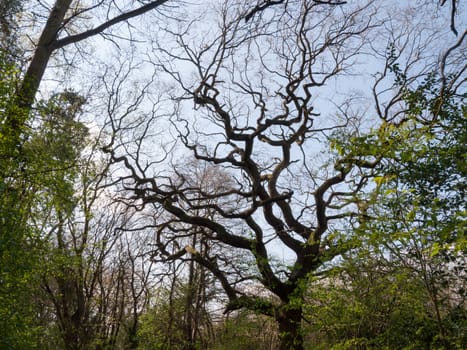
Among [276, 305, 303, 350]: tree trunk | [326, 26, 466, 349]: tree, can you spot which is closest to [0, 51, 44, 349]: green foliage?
[326, 26, 466, 349]: tree

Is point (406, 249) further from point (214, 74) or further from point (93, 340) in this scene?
point (93, 340)

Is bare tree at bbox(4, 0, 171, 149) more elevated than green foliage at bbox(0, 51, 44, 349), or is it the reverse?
bare tree at bbox(4, 0, 171, 149)

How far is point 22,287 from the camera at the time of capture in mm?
4922

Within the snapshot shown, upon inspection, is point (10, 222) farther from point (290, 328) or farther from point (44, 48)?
point (290, 328)

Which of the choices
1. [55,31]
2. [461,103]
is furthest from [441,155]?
[55,31]

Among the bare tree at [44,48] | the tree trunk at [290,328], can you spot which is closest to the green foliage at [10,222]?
the bare tree at [44,48]

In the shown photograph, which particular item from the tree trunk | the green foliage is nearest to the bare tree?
the green foliage

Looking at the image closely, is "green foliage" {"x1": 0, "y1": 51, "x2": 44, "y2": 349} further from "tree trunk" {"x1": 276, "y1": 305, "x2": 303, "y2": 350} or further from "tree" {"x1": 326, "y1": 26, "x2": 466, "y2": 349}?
"tree trunk" {"x1": 276, "y1": 305, "x2": 303, "y2": 350}

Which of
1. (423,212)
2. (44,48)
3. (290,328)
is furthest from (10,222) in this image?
(290,328)

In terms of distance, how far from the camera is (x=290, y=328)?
7398mm

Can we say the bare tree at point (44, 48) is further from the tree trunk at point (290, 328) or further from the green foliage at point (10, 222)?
the tree trunk at point (290, 328)

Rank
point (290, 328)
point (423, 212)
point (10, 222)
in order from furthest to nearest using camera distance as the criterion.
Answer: point (290, 328)
point (10, 222)
point (423, 212)

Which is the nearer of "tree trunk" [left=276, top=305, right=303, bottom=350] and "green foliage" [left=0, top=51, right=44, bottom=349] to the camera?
"green foliage" [left=0, top=51, right=44, bottom=349]

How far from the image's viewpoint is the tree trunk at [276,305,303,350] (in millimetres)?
6898
